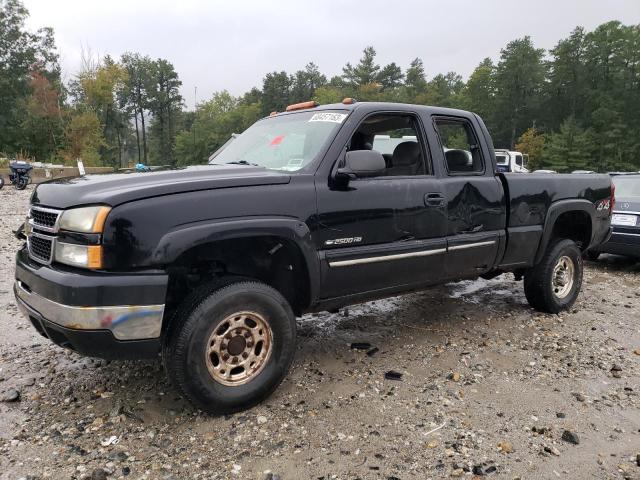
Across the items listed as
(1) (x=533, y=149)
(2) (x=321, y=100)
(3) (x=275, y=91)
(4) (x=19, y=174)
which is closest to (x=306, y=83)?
(3) (x=275, y=91)

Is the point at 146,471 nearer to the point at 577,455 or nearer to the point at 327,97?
the point at 577,455

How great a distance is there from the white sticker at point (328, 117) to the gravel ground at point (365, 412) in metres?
1.88

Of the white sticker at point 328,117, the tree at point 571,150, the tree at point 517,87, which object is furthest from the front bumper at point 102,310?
the tree at point 517,87

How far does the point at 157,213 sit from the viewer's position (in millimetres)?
2568

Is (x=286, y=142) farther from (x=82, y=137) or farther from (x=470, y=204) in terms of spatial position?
(x=82, y=137)

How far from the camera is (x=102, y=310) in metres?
2.46

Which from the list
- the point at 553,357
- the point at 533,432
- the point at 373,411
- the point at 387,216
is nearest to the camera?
the point at 533,432

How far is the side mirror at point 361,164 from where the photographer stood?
10.4 feet

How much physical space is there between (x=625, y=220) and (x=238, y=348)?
682 centimetres

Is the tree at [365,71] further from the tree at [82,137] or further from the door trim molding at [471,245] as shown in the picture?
the door trim molding at [471,245]

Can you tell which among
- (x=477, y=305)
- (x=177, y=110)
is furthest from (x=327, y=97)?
(x=477, y=305)

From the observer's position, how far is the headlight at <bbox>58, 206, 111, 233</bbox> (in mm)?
2475

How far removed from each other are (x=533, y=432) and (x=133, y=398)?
8.24ft

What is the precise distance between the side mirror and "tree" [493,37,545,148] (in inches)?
2665
